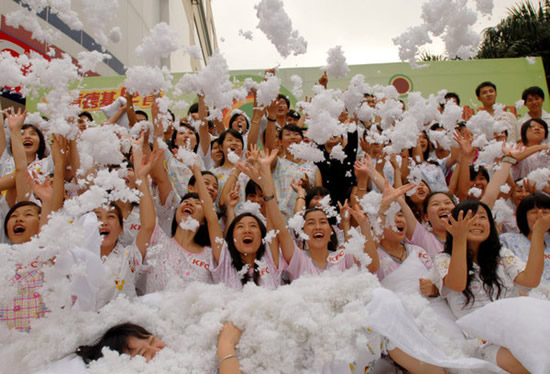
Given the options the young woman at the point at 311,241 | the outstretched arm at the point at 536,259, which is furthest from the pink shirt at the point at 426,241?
the outstretched arm at the point at 536,259

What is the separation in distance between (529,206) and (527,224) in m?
0.10

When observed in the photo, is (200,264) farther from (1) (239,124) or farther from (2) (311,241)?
(1) (239,124)

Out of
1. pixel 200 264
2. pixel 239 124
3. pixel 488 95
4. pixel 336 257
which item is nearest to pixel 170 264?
pixel 200 264

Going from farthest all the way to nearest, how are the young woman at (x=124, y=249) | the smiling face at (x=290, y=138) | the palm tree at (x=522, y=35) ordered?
1. the palm tree at (x=522, y=35)
2. the smiling face at (x=290, y=138)
3. the young woman at (x=124, y=249)

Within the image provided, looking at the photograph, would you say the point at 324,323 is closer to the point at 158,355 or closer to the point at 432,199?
the point at 158,355

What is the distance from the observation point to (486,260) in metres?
2.06

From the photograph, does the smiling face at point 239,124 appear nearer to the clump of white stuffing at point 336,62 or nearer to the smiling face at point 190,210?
the clump of white stuffing at point 336,62

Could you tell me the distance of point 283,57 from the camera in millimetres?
2891

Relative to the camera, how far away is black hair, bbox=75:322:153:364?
1548mm

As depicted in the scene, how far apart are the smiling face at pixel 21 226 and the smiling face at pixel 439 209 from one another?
2099 millimetres

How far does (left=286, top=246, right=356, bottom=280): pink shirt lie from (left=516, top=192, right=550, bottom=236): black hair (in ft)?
3.40

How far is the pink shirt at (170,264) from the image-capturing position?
7.18 ft

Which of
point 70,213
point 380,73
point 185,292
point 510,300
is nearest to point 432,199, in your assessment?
point 510,300

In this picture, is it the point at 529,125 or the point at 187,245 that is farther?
the point at 529,125
